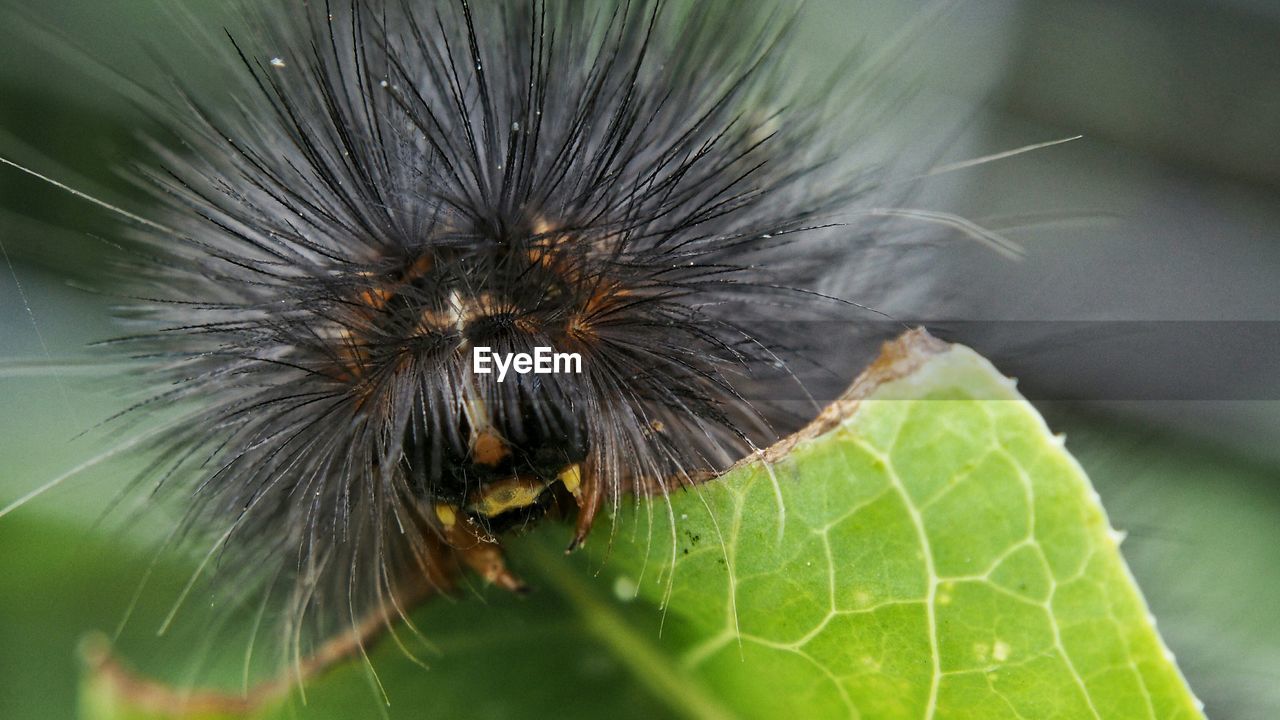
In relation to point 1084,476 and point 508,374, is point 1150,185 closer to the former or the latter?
point 1084,476

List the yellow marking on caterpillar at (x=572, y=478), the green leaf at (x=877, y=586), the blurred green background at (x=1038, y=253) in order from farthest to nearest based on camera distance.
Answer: the blurred green background at (x=1038, y=253), the yellow marking on caterpillar at (x=572, y=478), the green leaf at (x=877, y=586)

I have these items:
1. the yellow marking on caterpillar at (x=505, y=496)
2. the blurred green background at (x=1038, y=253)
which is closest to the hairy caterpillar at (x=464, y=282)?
the yellow marking on caterpillar at (x=505, y=496)

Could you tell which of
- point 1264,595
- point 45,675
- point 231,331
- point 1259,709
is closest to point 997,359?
point 1259,709

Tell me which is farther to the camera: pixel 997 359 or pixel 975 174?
pixel 975 174

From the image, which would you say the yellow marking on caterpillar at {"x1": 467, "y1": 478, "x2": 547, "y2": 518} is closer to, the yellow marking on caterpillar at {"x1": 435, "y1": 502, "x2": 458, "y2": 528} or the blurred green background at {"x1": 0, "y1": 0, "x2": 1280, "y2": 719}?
the yellow marking on caterpillar at {"x1": 435, "y1": 502, "x2": 458, "y2": 528}

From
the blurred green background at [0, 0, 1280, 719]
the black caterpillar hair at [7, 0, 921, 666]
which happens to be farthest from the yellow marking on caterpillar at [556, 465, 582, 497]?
the blurred green background at [0, 0, 1280, 719]

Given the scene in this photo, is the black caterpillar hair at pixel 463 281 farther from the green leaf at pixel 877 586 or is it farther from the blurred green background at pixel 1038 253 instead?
the blurred green background at pixel 1038 253
